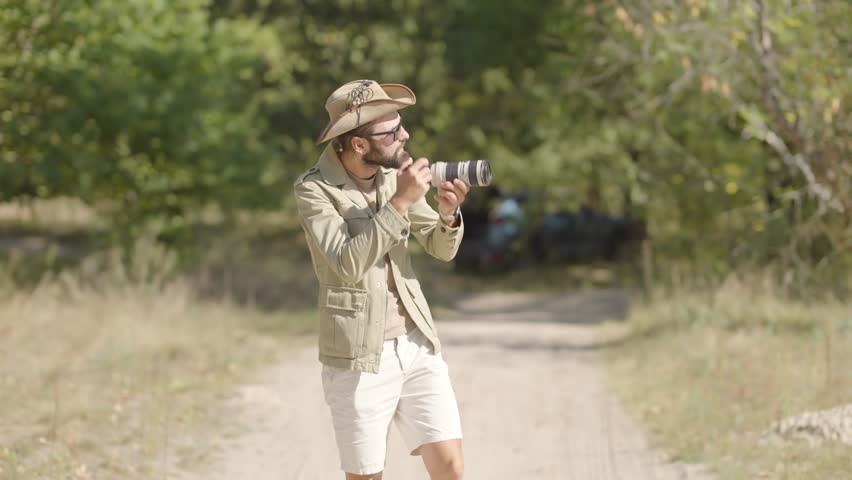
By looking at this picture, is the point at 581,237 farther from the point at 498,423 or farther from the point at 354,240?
the point at 354,240

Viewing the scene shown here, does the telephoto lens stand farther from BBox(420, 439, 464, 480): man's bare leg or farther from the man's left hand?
BBox(420, 439, 464, 480): man's bare leg

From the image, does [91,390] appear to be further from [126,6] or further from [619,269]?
[619,269]

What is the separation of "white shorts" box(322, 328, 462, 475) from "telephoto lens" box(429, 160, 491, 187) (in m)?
0.61

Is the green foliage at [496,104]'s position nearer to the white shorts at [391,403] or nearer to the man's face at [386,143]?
the man's face at [386,143]

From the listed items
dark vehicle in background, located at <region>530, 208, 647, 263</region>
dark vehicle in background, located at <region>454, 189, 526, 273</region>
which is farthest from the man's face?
dark vehicle in background, located at <region>530, 208, 647, 263</region>

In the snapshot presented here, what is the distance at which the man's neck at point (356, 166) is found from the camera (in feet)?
13.8

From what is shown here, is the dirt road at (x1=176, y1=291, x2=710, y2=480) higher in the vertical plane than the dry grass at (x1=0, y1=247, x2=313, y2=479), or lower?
lower

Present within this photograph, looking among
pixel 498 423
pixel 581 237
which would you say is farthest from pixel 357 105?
pixel 581 237

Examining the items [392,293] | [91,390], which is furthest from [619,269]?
[392,293]

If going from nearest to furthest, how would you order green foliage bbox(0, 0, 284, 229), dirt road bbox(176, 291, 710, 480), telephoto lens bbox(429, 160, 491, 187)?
telephoto lens bbox(429, 160, 491, 187), dirt road bbox(176, 291, 710, 480), green foliage bbox(0, 0, 284, 229)

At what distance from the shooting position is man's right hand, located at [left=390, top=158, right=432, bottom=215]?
3.95m

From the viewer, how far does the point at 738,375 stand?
8242 millimetres

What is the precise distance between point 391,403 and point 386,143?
0.94 meters

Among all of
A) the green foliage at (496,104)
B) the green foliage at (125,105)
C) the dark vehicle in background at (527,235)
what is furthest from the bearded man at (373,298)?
the dark vehicle in background at (527,235)
